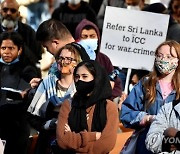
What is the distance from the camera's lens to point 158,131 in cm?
663

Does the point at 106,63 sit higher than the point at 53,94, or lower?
higher

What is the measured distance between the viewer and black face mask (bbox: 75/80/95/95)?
283 inches

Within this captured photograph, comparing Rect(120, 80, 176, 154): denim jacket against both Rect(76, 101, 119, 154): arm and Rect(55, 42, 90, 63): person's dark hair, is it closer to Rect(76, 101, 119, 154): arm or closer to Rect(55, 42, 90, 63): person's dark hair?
Rect(76, 101, 119, 154): arm

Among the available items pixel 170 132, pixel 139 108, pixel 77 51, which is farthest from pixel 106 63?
pixel 170 132

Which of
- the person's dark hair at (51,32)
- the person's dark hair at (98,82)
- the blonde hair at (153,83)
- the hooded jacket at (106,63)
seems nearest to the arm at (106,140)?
the person's dark hair at (98,82)

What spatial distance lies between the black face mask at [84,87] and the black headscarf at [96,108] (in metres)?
0.04

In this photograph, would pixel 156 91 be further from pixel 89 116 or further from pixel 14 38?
pixel 14 38

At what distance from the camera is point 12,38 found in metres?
9.51

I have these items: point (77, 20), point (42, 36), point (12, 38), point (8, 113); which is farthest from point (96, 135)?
point (77, 20)

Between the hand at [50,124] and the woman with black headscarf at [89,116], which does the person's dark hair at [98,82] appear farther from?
the hand at [50,124]

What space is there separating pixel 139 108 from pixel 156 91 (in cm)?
22

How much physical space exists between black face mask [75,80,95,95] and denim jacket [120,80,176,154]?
0.45 m

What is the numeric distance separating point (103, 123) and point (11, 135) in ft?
6.57

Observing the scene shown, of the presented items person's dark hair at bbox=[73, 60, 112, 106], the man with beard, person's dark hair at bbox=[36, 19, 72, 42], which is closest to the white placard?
the man with beard
